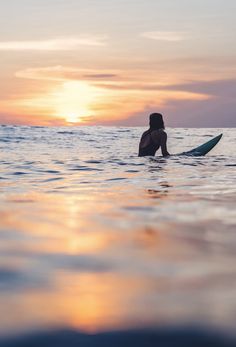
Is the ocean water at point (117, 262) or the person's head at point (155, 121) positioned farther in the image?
the person's head at point (155, 121)

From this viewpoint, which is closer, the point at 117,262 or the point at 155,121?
the point at 117,262

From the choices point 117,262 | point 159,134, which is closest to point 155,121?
point 159,134

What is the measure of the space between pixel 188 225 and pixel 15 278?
1496 millimetres

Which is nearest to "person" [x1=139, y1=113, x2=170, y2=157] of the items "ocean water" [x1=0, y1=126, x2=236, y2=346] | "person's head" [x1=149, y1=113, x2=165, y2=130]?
"person's head" [x1=149, y1=113, x2=165, y2=130]

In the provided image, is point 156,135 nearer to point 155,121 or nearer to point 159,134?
point 159,134

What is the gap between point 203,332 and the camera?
1.42 meters

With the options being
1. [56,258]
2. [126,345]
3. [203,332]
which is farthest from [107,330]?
[56,258]

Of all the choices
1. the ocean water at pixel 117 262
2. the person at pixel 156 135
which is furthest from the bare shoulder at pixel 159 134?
the ocean water at pixel 117 262

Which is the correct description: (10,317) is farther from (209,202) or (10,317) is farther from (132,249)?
(209,202)

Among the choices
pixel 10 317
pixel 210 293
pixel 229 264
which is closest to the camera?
pixel 10 317

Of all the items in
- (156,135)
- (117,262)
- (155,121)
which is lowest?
(117,262)

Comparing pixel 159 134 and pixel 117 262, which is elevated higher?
pixel 159 134

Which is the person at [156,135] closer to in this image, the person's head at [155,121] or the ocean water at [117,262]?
the person's head at [155,121]

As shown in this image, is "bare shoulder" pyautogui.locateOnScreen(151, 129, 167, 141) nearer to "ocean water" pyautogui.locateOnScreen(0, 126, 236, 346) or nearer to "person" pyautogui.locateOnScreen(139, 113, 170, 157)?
"person" pyautogui.locateOnScreen(139, 113, 170, 157)
